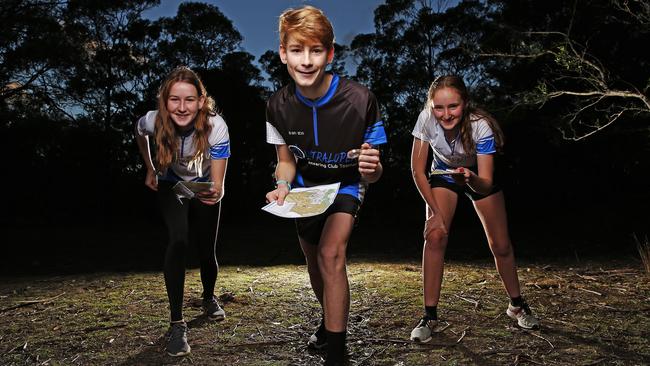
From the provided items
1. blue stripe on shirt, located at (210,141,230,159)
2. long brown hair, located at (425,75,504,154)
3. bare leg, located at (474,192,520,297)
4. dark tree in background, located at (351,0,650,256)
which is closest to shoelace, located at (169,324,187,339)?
blue stripe on shirt, located at (210,141,230,159)

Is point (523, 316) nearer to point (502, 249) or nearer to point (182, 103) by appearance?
point (502, 249)

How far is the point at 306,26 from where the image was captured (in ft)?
10.8

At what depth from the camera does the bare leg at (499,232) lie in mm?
4328

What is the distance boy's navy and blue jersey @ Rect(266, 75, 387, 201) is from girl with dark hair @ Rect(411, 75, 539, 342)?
80 centimetres

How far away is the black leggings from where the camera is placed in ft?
13.2

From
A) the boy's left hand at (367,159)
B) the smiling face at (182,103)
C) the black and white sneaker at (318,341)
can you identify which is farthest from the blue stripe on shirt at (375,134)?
the smiling face at (182,103)

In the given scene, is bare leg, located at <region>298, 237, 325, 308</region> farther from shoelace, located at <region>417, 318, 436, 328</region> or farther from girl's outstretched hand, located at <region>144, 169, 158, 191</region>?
girl's outstretched hand, located at <region>144, 169, 158, 191</region>

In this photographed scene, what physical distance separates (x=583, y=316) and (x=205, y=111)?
3682 millimetres

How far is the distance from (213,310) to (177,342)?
89cm

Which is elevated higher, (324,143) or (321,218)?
(324,143)

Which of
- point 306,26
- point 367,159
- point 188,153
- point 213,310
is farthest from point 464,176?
point 213,310

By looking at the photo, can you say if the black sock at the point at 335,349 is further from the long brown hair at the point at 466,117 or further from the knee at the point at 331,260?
the long brown hair at the point at 466,117

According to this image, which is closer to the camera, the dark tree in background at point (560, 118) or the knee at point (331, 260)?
the knee at point (331, 260)

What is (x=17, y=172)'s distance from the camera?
72.4 ft
